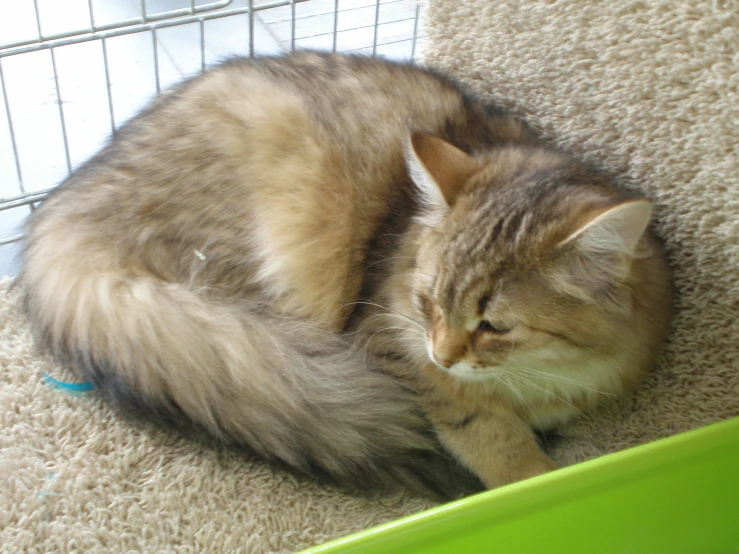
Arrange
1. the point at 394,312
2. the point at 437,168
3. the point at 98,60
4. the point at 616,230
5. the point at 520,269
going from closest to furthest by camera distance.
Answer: the point at 616,230
the point at 520,269
the point at 437,168
the point at 394,312
the point at 98,60

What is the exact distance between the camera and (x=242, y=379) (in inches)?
54.0

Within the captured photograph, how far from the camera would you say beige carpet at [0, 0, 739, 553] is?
129 cm

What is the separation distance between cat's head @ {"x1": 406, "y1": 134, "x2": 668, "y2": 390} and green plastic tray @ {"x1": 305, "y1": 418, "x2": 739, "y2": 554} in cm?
21

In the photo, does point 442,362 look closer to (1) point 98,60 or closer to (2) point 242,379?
(2) point 242,379

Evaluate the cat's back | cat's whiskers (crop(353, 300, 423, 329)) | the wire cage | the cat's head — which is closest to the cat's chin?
the cat's head

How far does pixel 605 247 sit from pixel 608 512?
42cm

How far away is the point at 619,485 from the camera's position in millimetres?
1181

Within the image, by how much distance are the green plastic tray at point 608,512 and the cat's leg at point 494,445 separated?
0.20m

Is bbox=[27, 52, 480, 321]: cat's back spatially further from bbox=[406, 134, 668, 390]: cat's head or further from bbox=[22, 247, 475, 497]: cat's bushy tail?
bbox=[406, 134, 668, 390]: cat's head

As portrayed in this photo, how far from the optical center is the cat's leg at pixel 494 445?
138 cm

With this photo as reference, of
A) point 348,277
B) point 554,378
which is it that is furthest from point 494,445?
point 348,277

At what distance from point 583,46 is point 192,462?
1.10 metres

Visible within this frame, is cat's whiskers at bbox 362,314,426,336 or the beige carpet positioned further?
cat's whiskers at bbox 362,314,426,336

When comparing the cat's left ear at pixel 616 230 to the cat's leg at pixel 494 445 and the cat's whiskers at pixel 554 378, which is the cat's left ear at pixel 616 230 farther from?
the cat's leg at pixel 494 445
